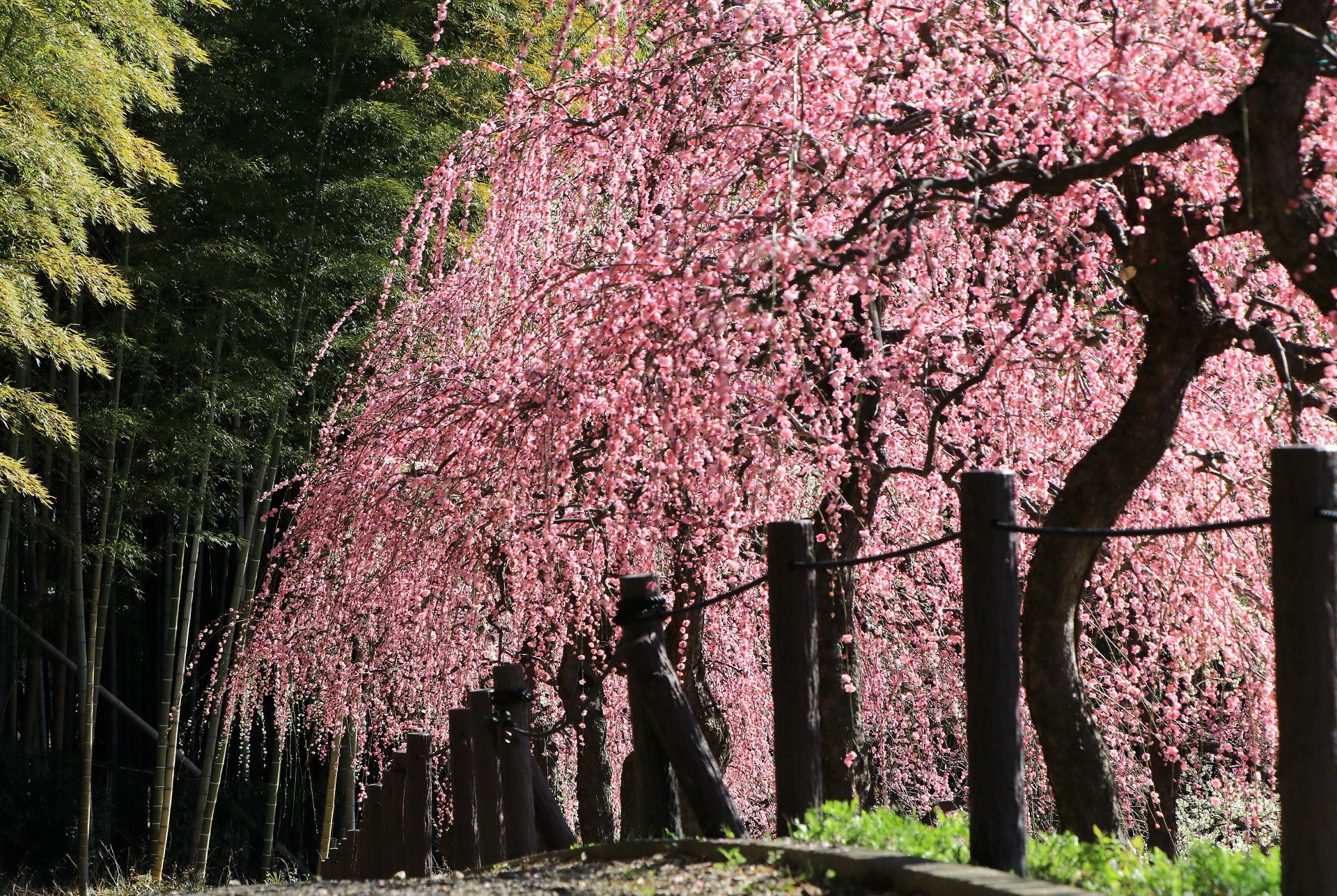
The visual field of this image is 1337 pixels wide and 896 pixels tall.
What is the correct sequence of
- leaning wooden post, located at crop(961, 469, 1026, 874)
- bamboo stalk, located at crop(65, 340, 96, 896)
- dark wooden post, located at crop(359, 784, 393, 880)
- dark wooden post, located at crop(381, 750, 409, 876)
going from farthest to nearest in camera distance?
bamboo stalk, located at crop(65, 340, 96, 896), dark wooden post, located at crop(359, 784, 393, 880), dark wooden post, located at crop(381, 750, 409, 876), leaning wooden post, located at crop(961, 469, 1026, 874)

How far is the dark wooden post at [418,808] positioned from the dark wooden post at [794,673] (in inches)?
114

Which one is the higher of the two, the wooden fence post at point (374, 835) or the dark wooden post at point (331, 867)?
the wooden fence post at point (374, 835)

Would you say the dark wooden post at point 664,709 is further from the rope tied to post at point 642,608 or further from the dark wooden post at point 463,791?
the dark wooden post at point 463,791

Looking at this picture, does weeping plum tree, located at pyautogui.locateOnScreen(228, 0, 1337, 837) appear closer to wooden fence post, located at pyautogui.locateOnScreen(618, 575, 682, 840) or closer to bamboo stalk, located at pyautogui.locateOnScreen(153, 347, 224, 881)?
wooden fence post, located at pyautogui.locateOnScreen(618, 575, 682, 840)

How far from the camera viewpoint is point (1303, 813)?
167cm

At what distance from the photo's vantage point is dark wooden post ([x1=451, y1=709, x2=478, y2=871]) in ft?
15.1

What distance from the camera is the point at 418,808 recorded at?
5199 mm

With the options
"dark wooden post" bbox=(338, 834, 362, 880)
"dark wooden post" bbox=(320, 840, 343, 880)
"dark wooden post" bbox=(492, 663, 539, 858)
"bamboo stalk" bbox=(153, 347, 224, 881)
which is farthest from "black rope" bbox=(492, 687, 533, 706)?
"bamboo stalk" bbox=(153, 347, 224, 881)

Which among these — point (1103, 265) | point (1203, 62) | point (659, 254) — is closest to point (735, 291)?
point (659, 254)

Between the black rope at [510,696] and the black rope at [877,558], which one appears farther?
the black rope at [510,696]

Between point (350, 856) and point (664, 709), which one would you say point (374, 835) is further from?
point (664, 709)

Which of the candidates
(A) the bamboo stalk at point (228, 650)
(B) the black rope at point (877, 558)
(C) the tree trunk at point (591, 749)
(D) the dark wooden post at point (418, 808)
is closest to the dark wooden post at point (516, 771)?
(D) the dark wooden post at point (418, 808)

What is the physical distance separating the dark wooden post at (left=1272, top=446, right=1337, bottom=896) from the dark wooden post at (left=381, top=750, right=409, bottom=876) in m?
4.76

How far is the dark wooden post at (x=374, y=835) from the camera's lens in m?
6.62
